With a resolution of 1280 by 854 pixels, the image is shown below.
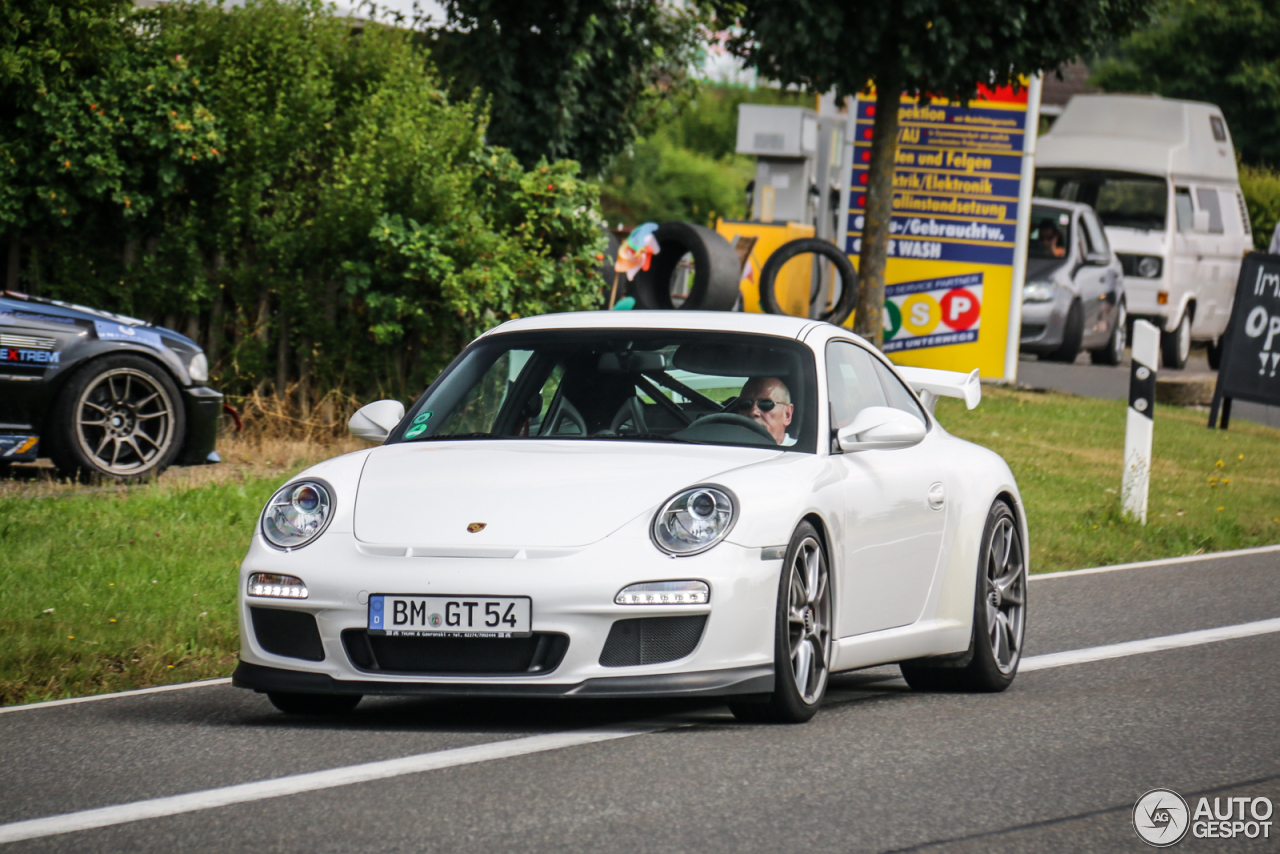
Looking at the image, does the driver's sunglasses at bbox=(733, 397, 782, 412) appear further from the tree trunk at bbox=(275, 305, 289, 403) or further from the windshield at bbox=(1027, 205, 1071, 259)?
the windshield at bbox=(1027, 205, 1071, 259)

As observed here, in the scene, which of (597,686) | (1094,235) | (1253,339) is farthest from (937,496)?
(1094,235)

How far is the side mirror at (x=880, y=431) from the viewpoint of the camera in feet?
21.0

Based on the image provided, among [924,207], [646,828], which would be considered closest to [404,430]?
[646,828]

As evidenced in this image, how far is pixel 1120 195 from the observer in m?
27.2

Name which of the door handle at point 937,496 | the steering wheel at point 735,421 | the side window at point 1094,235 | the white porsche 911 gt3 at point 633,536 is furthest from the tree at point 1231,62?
the steering wheel at point 735,421

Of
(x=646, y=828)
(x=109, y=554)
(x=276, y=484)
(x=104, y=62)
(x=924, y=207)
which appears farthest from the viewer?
(x=924, y=207)

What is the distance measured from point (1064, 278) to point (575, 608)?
61.4 ft

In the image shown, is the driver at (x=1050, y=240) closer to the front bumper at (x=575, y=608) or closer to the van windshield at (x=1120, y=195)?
the van windshield at (x=1120, y=195)

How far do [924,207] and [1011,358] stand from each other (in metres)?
1.85

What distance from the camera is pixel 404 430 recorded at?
6.78 metres

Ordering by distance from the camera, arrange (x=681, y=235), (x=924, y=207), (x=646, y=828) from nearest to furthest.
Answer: (x=646, y=828) < (x=681, y=235) < (x=924, y=207)

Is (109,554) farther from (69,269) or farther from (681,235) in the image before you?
(681,235)

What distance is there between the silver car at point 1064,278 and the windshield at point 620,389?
55.8 ft

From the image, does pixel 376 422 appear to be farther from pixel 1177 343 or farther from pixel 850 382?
pixel 1177 343
